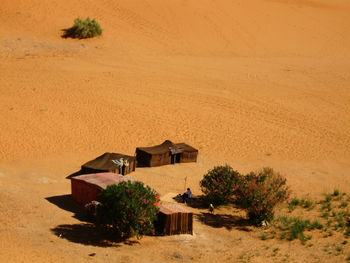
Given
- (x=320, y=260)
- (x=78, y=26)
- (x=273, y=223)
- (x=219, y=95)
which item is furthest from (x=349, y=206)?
(x=78, y=26)

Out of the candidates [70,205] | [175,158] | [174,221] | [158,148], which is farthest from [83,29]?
[174,221]

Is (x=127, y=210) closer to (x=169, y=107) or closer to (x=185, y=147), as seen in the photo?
(x=185, y=147)

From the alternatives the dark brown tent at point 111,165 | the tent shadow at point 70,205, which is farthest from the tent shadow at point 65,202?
the dark brown tent at point 111,165

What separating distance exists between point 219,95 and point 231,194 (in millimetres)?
15298

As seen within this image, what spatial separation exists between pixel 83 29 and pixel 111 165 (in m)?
22.5

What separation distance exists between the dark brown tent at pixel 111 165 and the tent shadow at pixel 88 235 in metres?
5.00

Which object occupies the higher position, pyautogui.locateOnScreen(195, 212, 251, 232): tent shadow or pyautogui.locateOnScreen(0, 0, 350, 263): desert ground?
pyautogui.locateOnScreen(0, 0, 350, 263): desert ground

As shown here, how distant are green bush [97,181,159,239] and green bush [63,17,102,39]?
27673mm

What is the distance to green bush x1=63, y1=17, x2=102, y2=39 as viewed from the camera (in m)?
41.6

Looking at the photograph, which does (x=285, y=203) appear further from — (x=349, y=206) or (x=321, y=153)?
(x=321, y=153)

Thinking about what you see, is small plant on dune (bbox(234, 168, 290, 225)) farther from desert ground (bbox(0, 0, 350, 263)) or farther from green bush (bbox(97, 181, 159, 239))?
green bush (bbox(97, 181, 159, 239))

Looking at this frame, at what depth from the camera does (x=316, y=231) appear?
1930 cm

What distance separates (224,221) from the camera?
19969mm

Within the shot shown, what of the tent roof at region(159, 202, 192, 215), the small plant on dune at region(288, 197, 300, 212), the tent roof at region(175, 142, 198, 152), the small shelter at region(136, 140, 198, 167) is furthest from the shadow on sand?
the tent roof at region(175, 142, 198, 152)
